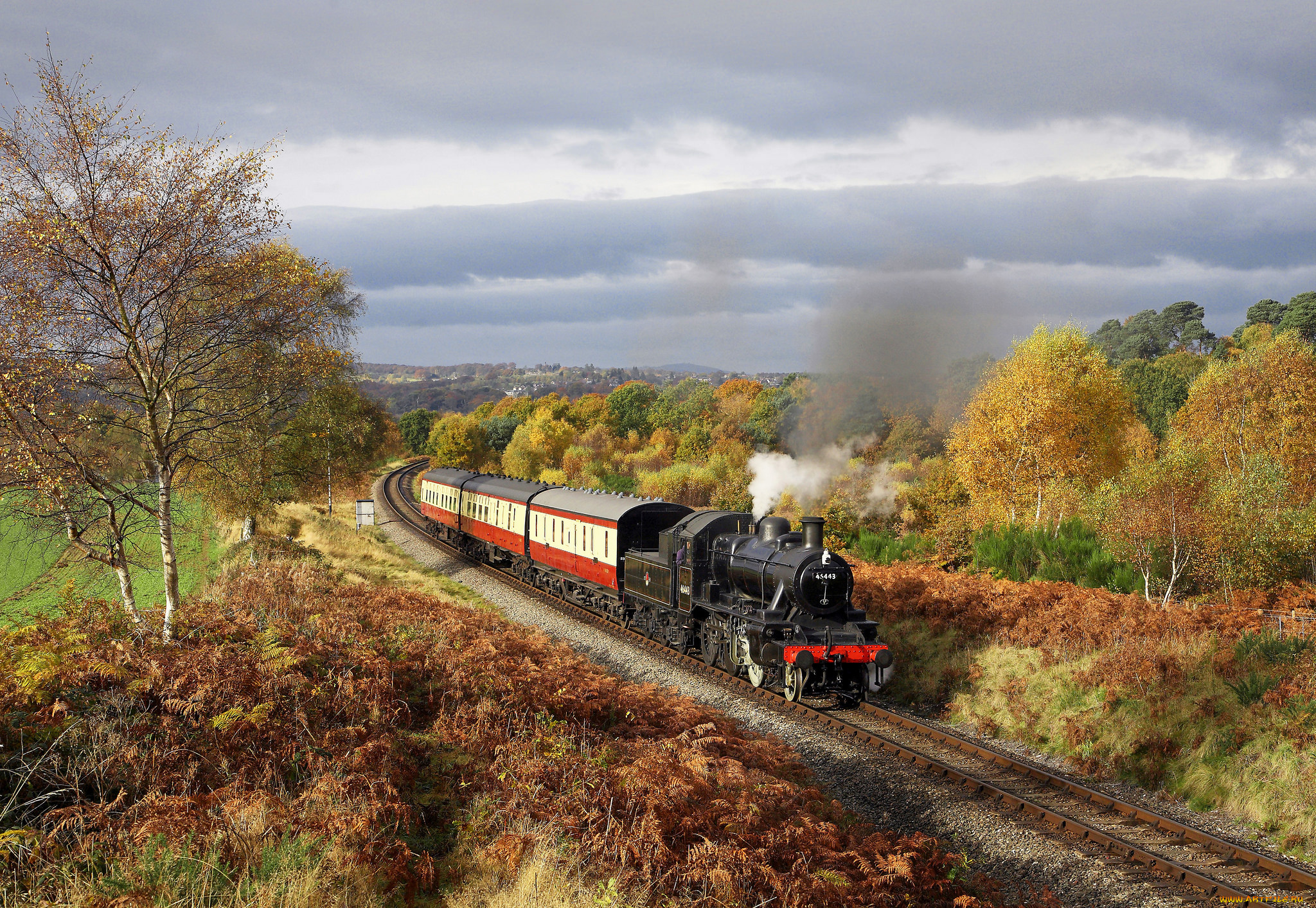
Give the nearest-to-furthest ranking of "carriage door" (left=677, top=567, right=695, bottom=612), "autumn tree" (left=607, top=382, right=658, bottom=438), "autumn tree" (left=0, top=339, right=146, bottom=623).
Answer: "autumn tree" (left=0, top=339, right=146, bottom=623)
"carriage door" (left=677, top=567, right=695, bottom=612)
"autumn tree" (left=607, top=382, right=658, bottom=438)

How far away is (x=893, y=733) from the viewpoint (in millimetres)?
13250

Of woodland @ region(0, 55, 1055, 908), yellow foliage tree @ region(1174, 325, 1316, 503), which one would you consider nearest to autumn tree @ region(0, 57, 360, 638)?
woodland @ region(0, 55, 1055, 908)

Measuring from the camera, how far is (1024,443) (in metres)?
31.8

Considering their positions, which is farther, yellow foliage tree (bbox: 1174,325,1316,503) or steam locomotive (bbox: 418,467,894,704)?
yellow foliage tree (bbox: 1174,325,1316,503)

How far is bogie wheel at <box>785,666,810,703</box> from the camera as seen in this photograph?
14.1m

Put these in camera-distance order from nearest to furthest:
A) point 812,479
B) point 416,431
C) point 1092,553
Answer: point 1092,553
point 812,479
point 416,431

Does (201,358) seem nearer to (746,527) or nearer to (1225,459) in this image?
(746,527)

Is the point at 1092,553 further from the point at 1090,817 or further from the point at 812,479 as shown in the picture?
the point at 1090,817

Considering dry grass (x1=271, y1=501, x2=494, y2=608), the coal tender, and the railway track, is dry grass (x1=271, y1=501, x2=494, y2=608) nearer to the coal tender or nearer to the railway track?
the coal tender

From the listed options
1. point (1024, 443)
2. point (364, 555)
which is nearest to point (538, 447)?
point (364, 555)

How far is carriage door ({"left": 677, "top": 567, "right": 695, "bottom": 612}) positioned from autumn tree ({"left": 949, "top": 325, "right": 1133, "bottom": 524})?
16125 millimetres

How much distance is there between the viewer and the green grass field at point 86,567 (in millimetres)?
11164

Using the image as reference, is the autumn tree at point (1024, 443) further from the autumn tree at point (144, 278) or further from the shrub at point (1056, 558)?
the autumn tree at point (144, 278)

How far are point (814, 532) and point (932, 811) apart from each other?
18.3ft
